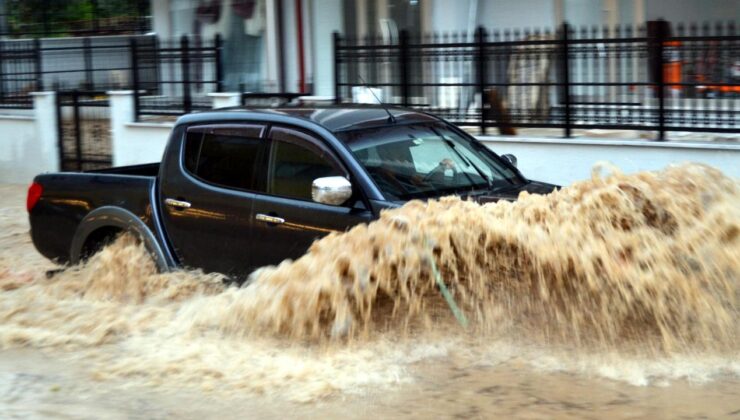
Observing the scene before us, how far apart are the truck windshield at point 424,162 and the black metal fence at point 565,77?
4.00 meters

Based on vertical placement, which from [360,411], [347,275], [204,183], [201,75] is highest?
[201,75]

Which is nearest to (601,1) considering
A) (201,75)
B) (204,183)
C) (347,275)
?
(201,75)

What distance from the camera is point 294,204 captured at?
6648 mm

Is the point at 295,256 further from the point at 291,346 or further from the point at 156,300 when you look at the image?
the point at 156,300

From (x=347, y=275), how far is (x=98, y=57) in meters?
14.2

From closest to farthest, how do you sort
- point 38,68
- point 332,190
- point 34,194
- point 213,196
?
point 332,190 → point 213,196 → point 34,194 → point 38,68

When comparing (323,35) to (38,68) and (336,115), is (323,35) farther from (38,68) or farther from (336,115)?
(336,115)

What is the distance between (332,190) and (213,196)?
1.28 meters

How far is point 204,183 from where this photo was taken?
7293 mm

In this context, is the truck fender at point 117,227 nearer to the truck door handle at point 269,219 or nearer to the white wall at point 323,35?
the truck door handle at point 269,219

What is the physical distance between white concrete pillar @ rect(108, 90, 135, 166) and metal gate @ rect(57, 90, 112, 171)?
0.53 metres

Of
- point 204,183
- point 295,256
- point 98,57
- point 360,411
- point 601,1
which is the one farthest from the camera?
point 98,57

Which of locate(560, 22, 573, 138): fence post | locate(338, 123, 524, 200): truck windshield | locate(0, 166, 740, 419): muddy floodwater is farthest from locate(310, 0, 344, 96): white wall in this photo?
locate(0, 166, 740, 419): muddy floodwater

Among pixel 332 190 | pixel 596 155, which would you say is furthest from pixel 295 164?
pixel 596 155
